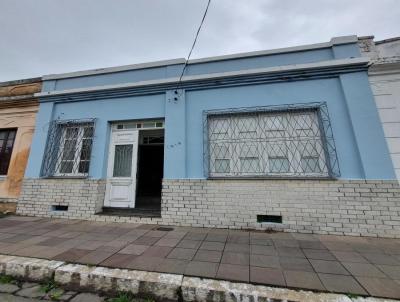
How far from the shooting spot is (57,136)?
5676 mm

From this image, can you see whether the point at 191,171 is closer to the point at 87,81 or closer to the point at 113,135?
the point at 113,135

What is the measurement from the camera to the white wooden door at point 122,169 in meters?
5.23

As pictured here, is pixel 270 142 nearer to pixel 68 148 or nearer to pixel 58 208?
pixel 68 148

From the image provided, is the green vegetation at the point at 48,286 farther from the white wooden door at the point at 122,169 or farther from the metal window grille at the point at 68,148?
the metal window grille at the point at 68,148

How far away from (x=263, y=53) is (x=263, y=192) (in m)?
3.35

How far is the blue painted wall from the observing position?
4.05m

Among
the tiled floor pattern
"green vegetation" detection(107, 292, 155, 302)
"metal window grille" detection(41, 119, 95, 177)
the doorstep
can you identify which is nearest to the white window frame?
"metal window grille" detection(41, 119, 95, 177)

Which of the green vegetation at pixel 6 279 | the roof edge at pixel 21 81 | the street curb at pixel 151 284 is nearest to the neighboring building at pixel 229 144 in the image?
the roof edge at pixel 21 81

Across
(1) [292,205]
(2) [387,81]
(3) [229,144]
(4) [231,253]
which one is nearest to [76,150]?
(3) [229,144]

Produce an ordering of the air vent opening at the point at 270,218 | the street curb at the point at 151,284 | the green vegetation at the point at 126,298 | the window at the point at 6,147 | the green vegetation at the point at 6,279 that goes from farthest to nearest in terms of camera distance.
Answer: the window at the point at 6,147 → the air vent opening at the point at 270,218 → the green vegetation at the point at 6,279 → the green vegetation at the point at 126,298 → the street curb at the point at 151,284

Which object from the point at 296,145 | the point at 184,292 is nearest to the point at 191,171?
the point at 296,145

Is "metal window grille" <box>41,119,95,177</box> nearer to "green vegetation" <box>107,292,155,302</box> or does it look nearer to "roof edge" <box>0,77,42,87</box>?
"roof edge" <box>0,77,42,87</box>

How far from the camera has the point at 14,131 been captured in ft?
20.4

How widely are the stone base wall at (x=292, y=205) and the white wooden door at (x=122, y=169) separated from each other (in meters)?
1.17
